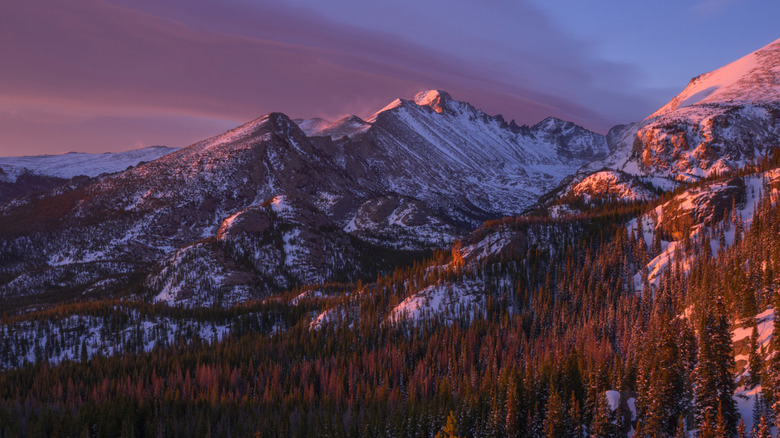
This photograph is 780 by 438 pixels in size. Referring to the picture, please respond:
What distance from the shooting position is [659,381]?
90.4 meters

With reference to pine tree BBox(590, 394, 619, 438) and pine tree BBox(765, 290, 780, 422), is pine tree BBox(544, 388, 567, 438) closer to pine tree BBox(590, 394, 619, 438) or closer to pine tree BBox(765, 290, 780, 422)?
pine tree BBox(590, 394, 619, 438)

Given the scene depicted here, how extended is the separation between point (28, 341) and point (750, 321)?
803 ft

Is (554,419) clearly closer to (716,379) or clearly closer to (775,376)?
(716,379)

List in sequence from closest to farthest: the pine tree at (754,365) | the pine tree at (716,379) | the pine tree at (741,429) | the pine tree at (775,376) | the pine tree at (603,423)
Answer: the pine tree at (741,429), the pine tree at (775,376), the pine tree at (716,379), the pine tree at (754,365), the pine tree at (603,423)

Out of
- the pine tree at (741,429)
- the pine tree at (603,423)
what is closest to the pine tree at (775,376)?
the pine tree at (741,429)

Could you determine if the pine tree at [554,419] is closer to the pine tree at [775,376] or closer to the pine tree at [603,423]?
the pine tree at [603,423]

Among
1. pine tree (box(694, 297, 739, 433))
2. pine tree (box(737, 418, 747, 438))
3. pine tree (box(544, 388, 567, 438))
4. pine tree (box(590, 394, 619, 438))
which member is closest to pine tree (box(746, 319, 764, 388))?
pine tree (box(694, 297, 739, 433))

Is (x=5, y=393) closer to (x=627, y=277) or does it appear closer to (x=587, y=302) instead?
(x=587, y=302)

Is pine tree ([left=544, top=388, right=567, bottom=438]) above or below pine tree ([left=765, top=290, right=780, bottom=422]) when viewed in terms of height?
below

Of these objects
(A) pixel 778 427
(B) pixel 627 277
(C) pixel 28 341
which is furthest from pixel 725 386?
(C) pixel 28 341

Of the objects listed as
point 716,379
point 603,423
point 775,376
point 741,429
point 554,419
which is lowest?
point 554,419

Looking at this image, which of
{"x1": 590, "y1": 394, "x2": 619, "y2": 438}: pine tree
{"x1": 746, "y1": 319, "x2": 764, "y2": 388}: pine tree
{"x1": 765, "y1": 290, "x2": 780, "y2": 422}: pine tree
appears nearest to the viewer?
{"x1": 765, "y1": 290, "x2": 780, "y2": 422}: pine tree

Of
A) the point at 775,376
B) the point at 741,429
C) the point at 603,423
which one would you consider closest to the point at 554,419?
the point at 603,423

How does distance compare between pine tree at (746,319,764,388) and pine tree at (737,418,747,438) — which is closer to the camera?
pine tree at (737,418,747,438)
